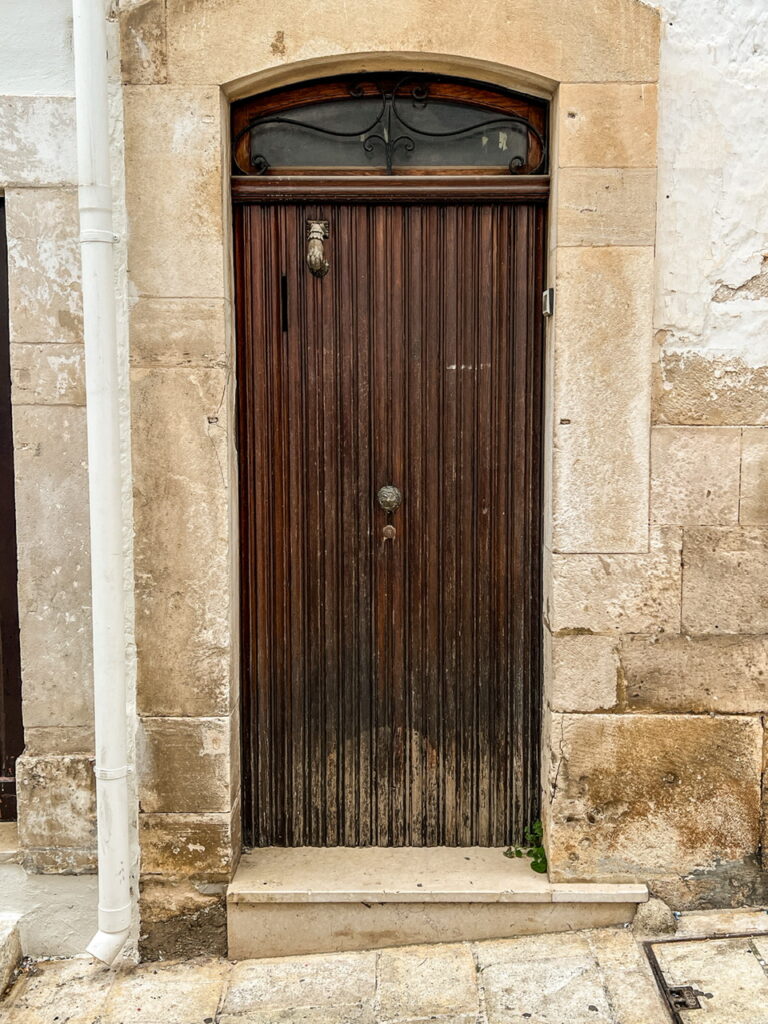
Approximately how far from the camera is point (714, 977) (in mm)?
2902

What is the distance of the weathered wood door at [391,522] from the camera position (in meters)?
3.30

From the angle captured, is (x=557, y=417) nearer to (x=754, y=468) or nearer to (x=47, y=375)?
(x=754, y=468)

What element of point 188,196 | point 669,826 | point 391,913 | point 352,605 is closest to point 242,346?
point 188,196

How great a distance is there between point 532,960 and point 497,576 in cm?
136

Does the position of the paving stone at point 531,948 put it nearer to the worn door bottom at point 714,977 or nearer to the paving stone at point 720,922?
the worn door bottom at point 714,977

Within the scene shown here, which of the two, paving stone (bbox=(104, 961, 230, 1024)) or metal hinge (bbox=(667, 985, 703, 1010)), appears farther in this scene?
paving stone (bbox=(104, 961, 230, 1024))

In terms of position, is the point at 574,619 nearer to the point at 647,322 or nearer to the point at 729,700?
the point at 729,700

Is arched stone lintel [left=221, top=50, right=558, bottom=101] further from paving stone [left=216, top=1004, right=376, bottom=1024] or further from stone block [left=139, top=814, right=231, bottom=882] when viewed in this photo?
paving stone [left=216, top=1004, right=376, bottom=1024]

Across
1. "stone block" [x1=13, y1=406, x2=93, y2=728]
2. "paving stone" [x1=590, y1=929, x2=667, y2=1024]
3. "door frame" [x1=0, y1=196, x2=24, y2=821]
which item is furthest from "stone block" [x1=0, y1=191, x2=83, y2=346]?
"paving stone" [x1=590, y1=929, x2=667, y2=1024]

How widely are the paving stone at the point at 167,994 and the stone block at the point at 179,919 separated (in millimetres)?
50

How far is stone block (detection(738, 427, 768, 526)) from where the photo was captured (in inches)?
124

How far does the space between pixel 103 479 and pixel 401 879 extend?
5.95 feet

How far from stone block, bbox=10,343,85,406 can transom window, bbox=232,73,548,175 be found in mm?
933

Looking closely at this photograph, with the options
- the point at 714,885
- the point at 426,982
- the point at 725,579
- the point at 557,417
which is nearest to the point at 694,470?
the point at 725,579
